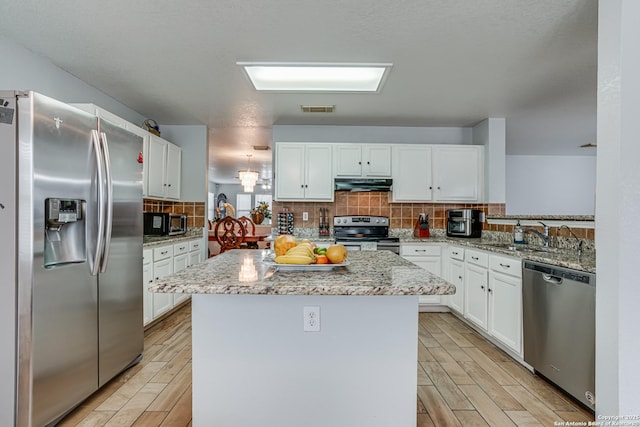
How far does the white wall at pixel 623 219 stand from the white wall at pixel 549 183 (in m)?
6.32

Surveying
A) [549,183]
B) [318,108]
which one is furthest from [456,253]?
[549,183]

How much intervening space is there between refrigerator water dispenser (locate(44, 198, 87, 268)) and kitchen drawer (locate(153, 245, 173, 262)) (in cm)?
134

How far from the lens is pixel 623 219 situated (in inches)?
62.3

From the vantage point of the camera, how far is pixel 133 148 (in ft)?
8.05

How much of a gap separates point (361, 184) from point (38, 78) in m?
3.22

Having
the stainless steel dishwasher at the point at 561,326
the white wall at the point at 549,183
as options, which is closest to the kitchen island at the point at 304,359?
the stainless steel dishwasher at the point at 561,326

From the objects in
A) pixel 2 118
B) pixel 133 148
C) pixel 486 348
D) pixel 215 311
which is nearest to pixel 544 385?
pixel 486 348

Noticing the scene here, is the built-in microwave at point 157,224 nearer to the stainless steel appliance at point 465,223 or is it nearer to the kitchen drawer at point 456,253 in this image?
the kitchen drawer at point 456,253

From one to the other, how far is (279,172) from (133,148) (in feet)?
6.88

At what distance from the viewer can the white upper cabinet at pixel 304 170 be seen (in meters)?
4.37

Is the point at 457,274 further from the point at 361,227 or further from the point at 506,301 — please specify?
the point at 361,227

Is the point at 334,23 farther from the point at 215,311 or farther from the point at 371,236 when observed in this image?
the point at 371,236

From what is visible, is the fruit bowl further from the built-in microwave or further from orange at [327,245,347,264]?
the built-in microwave

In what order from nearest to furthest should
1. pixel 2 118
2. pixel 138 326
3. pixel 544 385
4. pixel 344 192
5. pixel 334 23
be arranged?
1. pixel 2 118
2. pixel 334 23
3. pixel 544 385
4. pixel 138 326
5. pixel 344 192
